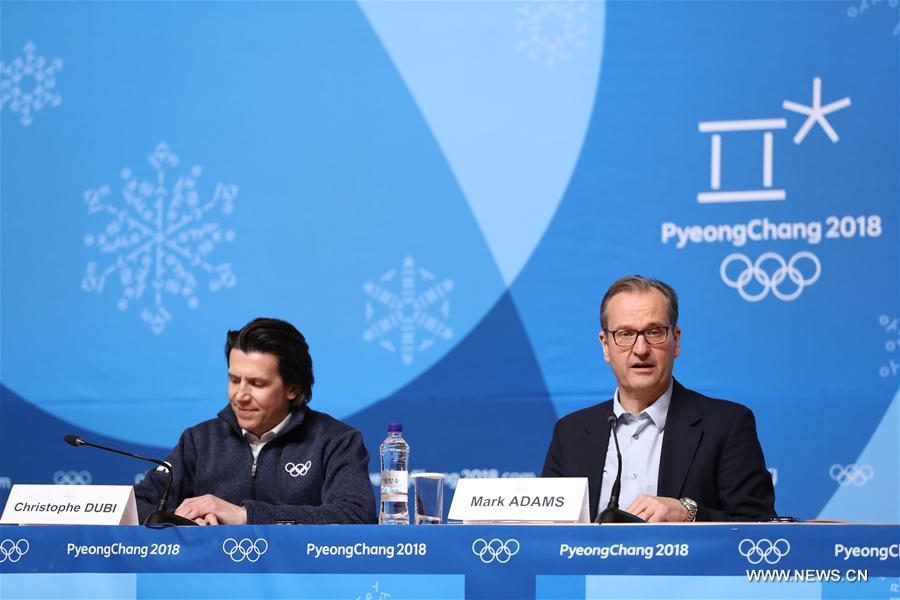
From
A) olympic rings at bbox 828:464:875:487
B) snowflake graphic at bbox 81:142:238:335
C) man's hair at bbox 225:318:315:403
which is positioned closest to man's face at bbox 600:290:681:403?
man's hair at bbox 225:318:315:403

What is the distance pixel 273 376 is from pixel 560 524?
44.1 inches

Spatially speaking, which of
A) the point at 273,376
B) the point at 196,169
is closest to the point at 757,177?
the point at 273,376

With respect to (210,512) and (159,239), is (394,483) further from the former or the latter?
(159,239)

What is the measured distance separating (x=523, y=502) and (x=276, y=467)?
Result: 964mm

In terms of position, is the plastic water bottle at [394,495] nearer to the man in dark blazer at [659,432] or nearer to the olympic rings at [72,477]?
the man in dark blazer at [659,432]

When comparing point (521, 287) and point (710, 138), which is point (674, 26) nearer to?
point (710, 138)

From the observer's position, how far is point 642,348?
9.08ft

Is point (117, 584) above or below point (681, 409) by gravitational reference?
below

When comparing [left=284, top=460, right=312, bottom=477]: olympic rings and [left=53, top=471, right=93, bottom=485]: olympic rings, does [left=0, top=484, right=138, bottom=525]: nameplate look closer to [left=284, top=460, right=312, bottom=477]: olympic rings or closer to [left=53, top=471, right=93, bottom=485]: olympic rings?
[left=284, top=460, right=312, bottom=477]: olympic rings

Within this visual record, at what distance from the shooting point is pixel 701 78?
151 inches

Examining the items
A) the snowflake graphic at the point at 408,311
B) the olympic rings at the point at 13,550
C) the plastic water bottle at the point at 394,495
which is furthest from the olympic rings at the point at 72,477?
the olympic rings at the point at 13,550

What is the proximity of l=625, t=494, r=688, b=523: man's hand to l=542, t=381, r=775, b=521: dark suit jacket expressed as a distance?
0.21 meters

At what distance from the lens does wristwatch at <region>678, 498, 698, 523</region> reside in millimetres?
2387

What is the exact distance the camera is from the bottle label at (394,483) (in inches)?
109
